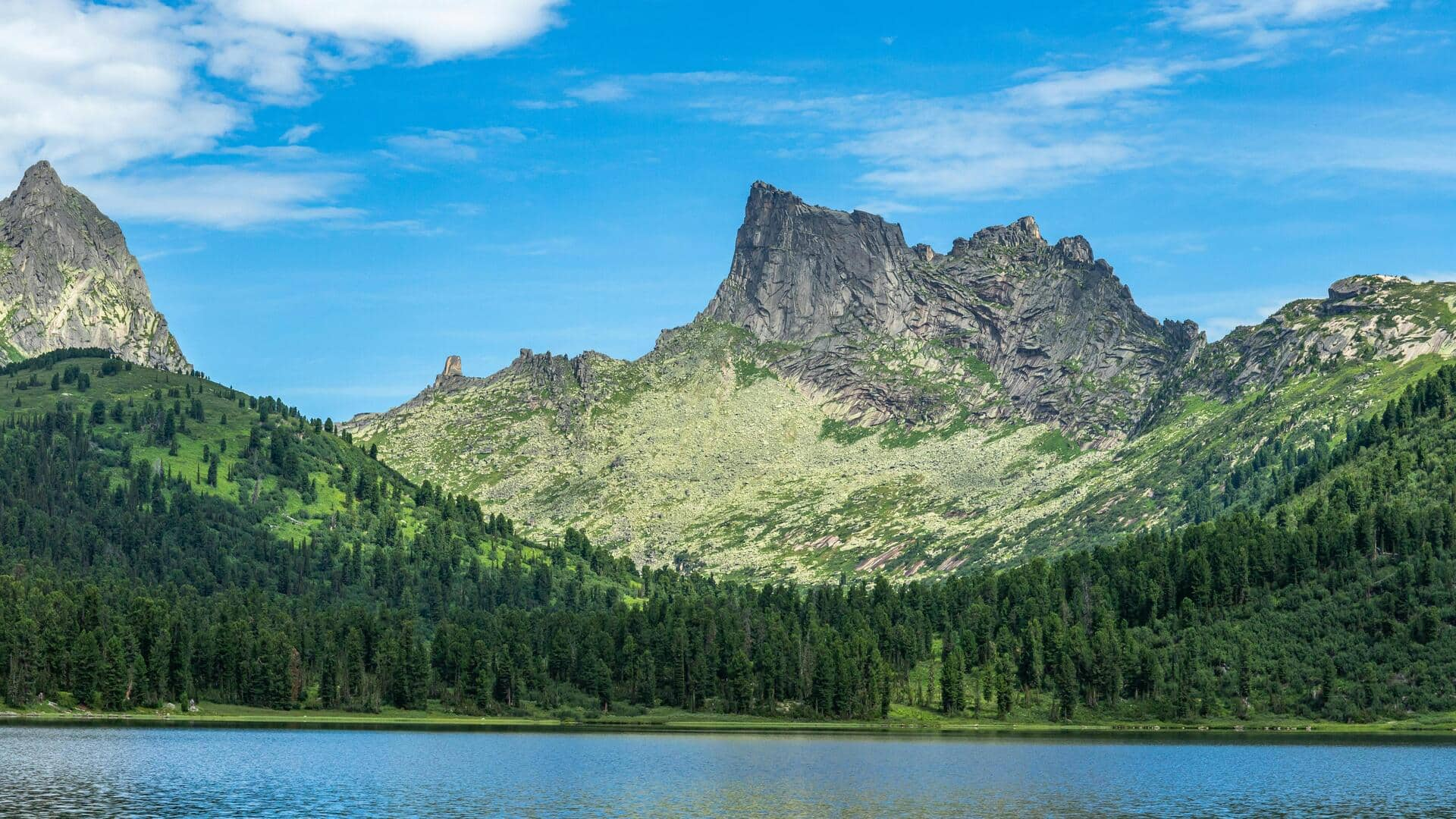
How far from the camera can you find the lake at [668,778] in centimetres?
11581

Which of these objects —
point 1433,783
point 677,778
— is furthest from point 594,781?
point 1433,783

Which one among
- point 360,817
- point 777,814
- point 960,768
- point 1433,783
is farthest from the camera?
point 960,768

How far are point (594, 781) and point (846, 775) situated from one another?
28.4 meters

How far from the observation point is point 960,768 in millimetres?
160750

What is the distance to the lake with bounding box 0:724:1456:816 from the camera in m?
116

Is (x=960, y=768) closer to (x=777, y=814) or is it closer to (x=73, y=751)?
(x=777, y=814)

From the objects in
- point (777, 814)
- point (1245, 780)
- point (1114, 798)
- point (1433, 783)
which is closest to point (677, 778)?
point (777, 814)

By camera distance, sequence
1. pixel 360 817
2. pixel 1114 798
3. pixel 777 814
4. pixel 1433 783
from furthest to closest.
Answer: pixel 1433 783
pixel 1114 798
pixel 777 814
pixel 360 817

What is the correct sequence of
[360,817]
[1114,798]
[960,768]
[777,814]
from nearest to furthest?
[360,817], [777,814], [1114,798], [960,768]

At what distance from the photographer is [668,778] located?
144 meters

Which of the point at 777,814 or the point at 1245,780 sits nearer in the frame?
the point at 777,814

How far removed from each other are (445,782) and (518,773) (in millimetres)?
12835

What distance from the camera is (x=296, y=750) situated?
166 m

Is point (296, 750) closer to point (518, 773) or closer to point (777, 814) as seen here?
point (518, 773)
